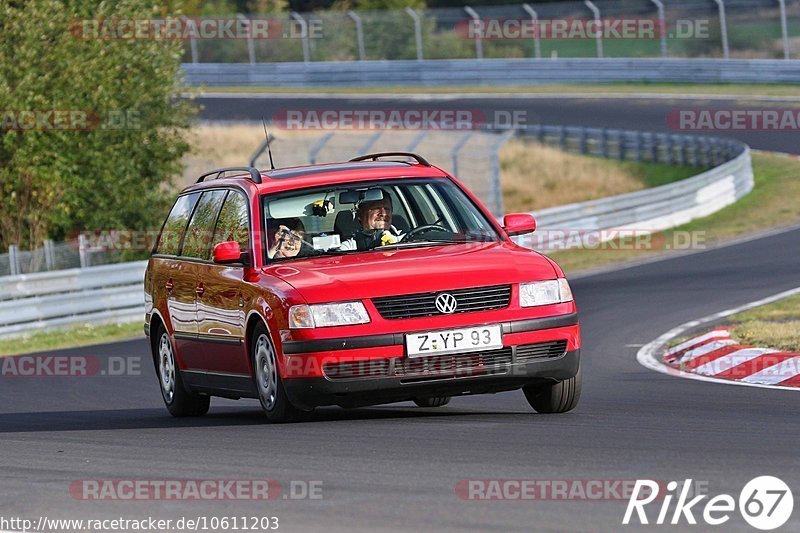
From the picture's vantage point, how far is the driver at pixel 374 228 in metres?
9.77

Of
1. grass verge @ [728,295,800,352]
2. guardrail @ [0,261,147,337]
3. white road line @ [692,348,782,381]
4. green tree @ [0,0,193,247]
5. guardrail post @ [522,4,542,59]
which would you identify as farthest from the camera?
guardrail post @ [522,4,542,59]

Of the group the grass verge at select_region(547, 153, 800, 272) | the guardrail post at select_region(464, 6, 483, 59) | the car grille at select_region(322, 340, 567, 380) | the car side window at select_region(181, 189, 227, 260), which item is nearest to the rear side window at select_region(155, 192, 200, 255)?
the car side window at select_region(181, 189, 227, 260)

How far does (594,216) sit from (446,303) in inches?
722

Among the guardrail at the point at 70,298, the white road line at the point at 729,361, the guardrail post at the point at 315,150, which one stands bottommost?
the guardrail at the point at 70,298

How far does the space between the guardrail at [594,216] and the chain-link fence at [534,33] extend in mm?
8373

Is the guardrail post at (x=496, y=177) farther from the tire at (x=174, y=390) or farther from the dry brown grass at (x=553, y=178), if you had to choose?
the tire at (x=174, y=390)

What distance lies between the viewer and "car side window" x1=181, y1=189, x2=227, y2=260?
1072 centimetres

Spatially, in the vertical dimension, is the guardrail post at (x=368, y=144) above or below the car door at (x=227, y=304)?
below

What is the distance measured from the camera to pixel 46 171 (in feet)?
84.4

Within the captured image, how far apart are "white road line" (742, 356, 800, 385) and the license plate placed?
3357 mm

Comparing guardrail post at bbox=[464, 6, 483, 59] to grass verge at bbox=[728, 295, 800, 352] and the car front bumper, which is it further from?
the car front bumper

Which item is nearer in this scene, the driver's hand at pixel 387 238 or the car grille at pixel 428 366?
the car grille at pixel 428 366

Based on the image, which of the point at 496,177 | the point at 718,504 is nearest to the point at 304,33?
the point at 496,177

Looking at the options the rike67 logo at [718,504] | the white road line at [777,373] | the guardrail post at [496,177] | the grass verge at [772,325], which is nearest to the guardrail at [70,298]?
the guardrail post at [496,177]
